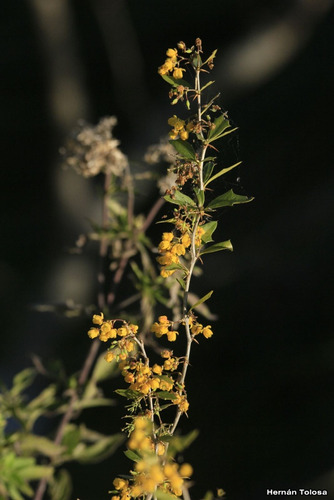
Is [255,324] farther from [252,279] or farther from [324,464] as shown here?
[324,464]

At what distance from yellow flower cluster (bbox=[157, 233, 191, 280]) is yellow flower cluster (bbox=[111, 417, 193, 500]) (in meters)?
0.10

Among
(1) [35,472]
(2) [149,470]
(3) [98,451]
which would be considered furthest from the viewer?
(3) [98,451]

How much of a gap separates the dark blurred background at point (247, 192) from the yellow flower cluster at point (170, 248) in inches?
33.6

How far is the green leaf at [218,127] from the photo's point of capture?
1.03 feet

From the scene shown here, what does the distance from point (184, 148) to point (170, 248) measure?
0.07m

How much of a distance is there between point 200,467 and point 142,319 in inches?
22.2

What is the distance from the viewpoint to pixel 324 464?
115cm

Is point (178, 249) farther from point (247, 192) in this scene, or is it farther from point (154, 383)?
point (247, 192)

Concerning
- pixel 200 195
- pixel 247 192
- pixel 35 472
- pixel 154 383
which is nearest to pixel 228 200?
pixel 200 195

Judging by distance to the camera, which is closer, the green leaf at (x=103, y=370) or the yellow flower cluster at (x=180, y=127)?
the yellow flower cluster at (x=180, y=127)

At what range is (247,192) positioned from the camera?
117cm

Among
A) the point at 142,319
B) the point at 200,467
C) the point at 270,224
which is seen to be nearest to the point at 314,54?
the point at 270,224

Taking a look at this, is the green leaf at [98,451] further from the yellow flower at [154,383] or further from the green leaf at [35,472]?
the yellow flower at [154,383]

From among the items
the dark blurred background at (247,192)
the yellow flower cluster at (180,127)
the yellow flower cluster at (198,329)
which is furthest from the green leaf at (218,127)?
the dark blurred background at (247,192)
